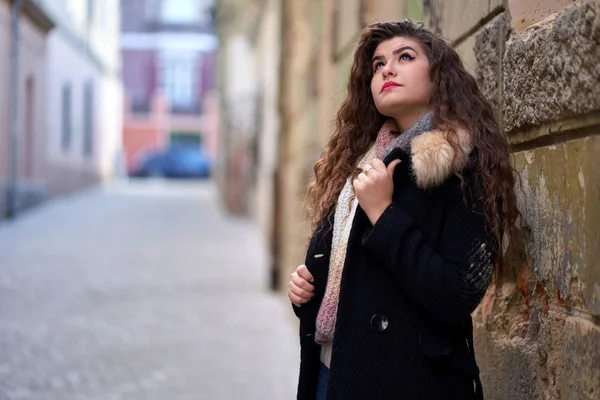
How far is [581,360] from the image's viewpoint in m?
Answer: 2.13

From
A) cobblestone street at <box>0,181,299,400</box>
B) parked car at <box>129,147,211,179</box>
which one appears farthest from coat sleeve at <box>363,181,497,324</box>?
parked car at <box>129,147,211,179</box>

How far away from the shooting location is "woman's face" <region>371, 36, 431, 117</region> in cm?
236

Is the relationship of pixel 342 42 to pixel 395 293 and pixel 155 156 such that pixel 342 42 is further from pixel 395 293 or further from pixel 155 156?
pixel 155 156

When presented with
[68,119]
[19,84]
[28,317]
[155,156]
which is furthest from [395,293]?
[155,156]

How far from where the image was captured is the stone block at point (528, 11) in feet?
8.82

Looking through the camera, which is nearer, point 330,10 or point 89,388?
point 89,388

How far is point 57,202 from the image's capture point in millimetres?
19859

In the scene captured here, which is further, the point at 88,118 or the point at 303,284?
the point at 88,118

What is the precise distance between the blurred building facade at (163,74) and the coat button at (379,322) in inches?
1618

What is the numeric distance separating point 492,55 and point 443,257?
3.19 ft

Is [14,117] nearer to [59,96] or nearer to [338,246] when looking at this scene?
[59,96]

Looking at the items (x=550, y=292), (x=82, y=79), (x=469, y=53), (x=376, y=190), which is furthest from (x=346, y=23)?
(x=82, y=79)

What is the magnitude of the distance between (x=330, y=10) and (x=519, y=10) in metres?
4.39

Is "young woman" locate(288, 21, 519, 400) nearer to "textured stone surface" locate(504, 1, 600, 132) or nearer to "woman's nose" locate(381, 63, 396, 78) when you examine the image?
"woman's nose" locate(381, 63, 396, 78)
